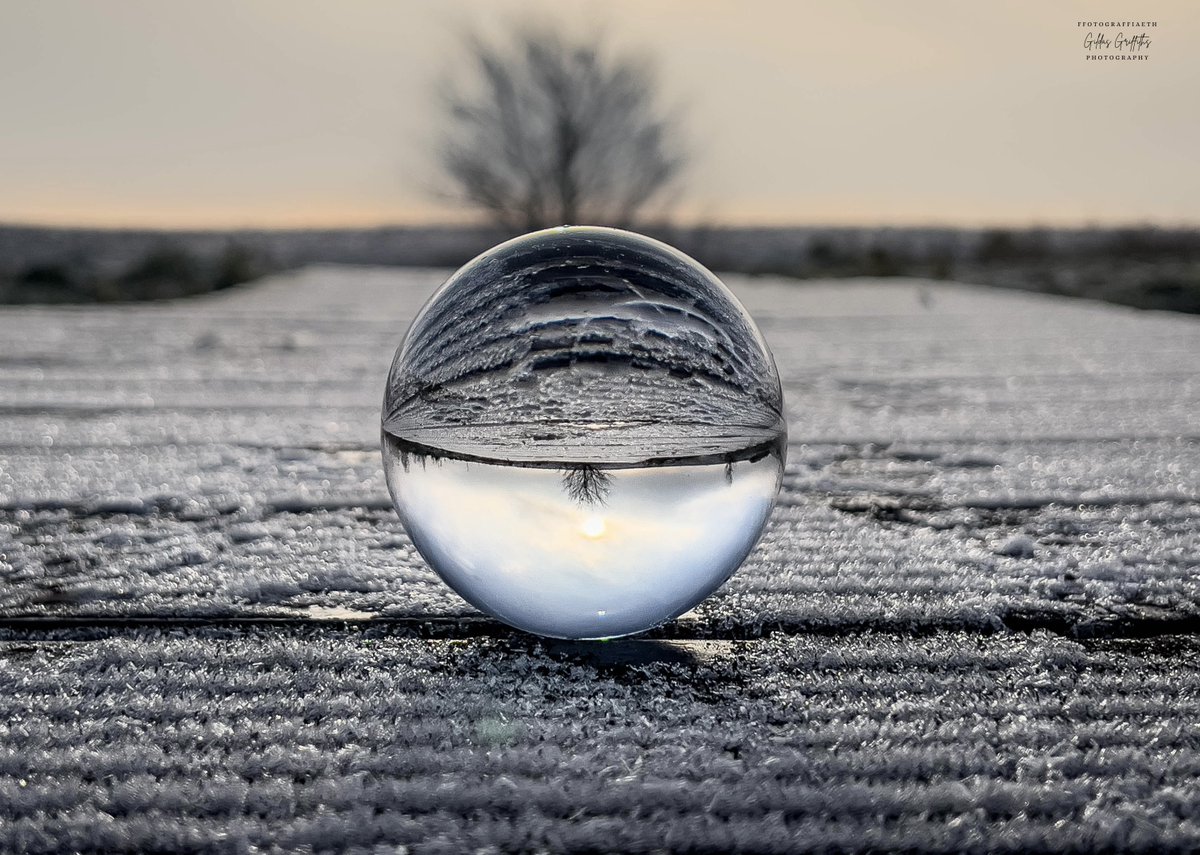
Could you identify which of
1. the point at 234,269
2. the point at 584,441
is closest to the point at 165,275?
the point at 234,269

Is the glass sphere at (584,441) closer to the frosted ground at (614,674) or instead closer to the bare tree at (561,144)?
the frosted ground at (614,674)

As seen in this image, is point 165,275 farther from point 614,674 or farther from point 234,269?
point 614,674

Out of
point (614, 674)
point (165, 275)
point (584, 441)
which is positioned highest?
point (165, 275)

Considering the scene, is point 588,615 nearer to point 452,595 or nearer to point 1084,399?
point 452,595

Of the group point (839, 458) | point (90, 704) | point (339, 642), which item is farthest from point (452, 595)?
point (839, 458)

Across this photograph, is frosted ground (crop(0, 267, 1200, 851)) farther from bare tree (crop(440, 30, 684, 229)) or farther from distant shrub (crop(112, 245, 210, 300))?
bare tree (crop(440, 30, 684, 229))
